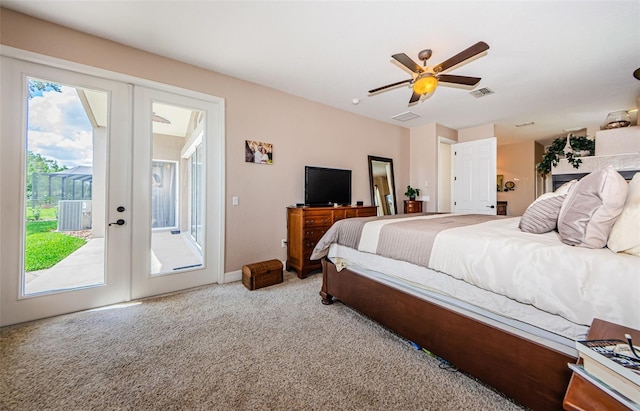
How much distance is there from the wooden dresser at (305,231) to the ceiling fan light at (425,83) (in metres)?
1.88

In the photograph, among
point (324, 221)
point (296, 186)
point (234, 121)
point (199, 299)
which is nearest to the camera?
point (199, 299)

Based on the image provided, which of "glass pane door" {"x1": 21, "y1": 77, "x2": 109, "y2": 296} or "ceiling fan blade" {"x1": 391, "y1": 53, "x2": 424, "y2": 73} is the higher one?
"ceiling fan blade" {"x1": 391, "y1": 53, "x2": 424, "y2": 73}

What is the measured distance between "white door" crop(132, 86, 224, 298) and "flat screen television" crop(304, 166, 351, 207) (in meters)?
1.25

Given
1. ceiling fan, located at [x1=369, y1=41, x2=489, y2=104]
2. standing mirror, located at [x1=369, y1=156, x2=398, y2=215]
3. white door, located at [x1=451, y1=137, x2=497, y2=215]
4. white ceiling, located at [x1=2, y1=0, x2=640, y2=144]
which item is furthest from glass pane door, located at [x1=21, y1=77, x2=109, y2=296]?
white door, located at [x1=451, y1=137, x2=497, y2=215]

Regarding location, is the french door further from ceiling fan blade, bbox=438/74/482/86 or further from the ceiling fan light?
ceiling fan blade, bbox=438/74/482/86

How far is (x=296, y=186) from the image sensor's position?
3805mm

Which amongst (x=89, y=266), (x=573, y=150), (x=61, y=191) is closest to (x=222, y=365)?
(x=89, y=266)

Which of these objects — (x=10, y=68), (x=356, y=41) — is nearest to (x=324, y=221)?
(x=356, y=41)

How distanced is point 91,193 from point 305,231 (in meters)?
2.35

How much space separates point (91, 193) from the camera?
2.42m

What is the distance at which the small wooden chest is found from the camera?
2.88m

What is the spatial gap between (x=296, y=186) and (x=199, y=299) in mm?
2009

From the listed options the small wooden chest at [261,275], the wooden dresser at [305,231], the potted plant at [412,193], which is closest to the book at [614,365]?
the small wooden chest at [261,275]

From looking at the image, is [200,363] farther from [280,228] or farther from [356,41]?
[356,41]
